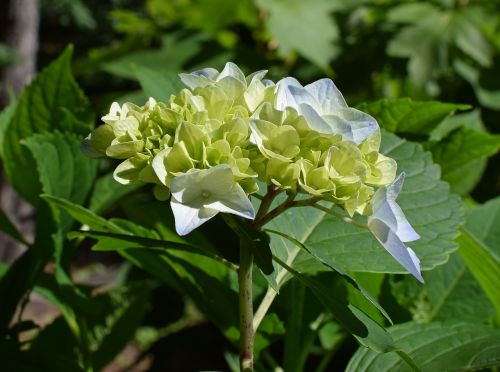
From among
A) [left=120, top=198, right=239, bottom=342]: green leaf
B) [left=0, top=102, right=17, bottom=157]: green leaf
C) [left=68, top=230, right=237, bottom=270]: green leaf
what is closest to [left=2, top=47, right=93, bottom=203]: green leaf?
[left=0, top=102, right=17, bottom=157]: green leaf

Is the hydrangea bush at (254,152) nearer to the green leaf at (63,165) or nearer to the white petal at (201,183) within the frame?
the white petal at (201,183)

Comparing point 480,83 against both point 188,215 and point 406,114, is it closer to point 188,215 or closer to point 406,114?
point 406,114

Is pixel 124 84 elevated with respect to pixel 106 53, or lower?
lower

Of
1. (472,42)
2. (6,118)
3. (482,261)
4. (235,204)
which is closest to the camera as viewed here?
(235,204)

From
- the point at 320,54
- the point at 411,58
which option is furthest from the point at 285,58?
the point at 411,58

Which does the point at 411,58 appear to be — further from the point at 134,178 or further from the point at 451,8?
the point at 134,178

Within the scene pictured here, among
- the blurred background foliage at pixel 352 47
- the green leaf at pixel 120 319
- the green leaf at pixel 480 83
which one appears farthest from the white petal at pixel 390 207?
the green leaf at pixel 480 83

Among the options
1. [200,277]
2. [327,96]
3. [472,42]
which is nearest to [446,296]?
[200,277]

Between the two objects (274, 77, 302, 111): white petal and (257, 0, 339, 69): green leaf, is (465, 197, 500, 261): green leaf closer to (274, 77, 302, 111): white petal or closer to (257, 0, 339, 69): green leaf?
(274, 77, 302, 111): white petal
